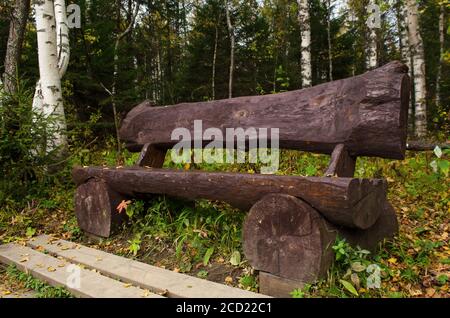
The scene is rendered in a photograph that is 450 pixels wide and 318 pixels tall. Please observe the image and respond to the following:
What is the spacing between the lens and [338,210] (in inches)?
92.7

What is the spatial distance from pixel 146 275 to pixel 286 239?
3.95 ft

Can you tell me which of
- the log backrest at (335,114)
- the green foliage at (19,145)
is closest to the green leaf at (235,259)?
the log backrest at (335,114)

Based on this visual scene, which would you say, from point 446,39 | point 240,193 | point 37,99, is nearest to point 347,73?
point 446,39

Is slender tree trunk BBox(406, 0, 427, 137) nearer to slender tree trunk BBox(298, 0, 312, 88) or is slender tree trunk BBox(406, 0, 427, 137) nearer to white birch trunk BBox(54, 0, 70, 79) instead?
slender tree trunk BBox(298, 0, 312, 88)

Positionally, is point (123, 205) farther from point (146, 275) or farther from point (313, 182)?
point (313, 182)

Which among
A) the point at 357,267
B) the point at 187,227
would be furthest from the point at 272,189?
the point at 187,227

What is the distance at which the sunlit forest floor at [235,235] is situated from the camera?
104 inches

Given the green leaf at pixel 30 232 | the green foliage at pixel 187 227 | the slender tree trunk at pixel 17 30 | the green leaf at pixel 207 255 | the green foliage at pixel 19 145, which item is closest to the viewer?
the green leaf at pixel 207 255

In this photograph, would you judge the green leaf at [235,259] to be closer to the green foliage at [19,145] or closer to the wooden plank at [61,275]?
the wooden plank at [61,275]

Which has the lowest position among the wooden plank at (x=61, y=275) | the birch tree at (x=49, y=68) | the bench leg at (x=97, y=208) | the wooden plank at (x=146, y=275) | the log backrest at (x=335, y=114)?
the wooden plank at (x=61, y=275)

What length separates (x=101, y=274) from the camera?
314 centimetres

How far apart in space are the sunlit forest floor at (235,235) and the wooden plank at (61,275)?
16 centimetres

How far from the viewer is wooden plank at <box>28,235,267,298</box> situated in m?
2.60
